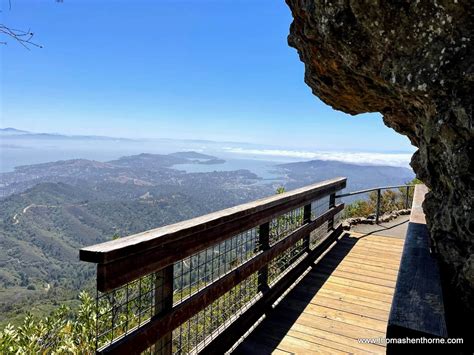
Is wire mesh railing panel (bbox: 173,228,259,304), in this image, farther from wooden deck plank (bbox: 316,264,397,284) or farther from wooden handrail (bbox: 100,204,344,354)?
wooden deck plank (bbox: 316,264,397,284)

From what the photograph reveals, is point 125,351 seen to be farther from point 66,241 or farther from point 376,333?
point 66,241

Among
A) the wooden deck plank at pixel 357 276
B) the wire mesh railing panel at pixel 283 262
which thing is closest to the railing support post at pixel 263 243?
the wire mesh railing panel at pixel 283 262

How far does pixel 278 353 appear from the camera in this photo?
3.14 m

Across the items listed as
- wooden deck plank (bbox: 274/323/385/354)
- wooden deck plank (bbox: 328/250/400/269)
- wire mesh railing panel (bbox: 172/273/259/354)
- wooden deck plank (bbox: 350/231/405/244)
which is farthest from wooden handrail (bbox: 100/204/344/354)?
wooden deck plank (bbox: 350/231/405/244)

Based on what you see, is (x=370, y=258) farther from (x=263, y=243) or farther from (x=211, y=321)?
(x=211, y=321)

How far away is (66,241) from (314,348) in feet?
706

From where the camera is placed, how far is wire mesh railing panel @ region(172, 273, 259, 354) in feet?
9.32

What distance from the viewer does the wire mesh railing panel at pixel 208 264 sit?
2.66 meters

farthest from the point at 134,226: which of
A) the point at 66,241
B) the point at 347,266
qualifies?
the point at 347,266

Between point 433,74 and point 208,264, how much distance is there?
207cm

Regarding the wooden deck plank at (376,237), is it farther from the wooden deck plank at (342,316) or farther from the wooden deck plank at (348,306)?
the wooden deck plank at (342,316)

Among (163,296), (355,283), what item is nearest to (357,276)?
(355,283)

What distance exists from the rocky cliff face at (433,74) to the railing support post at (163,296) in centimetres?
176

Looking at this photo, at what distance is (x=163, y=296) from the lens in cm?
231
